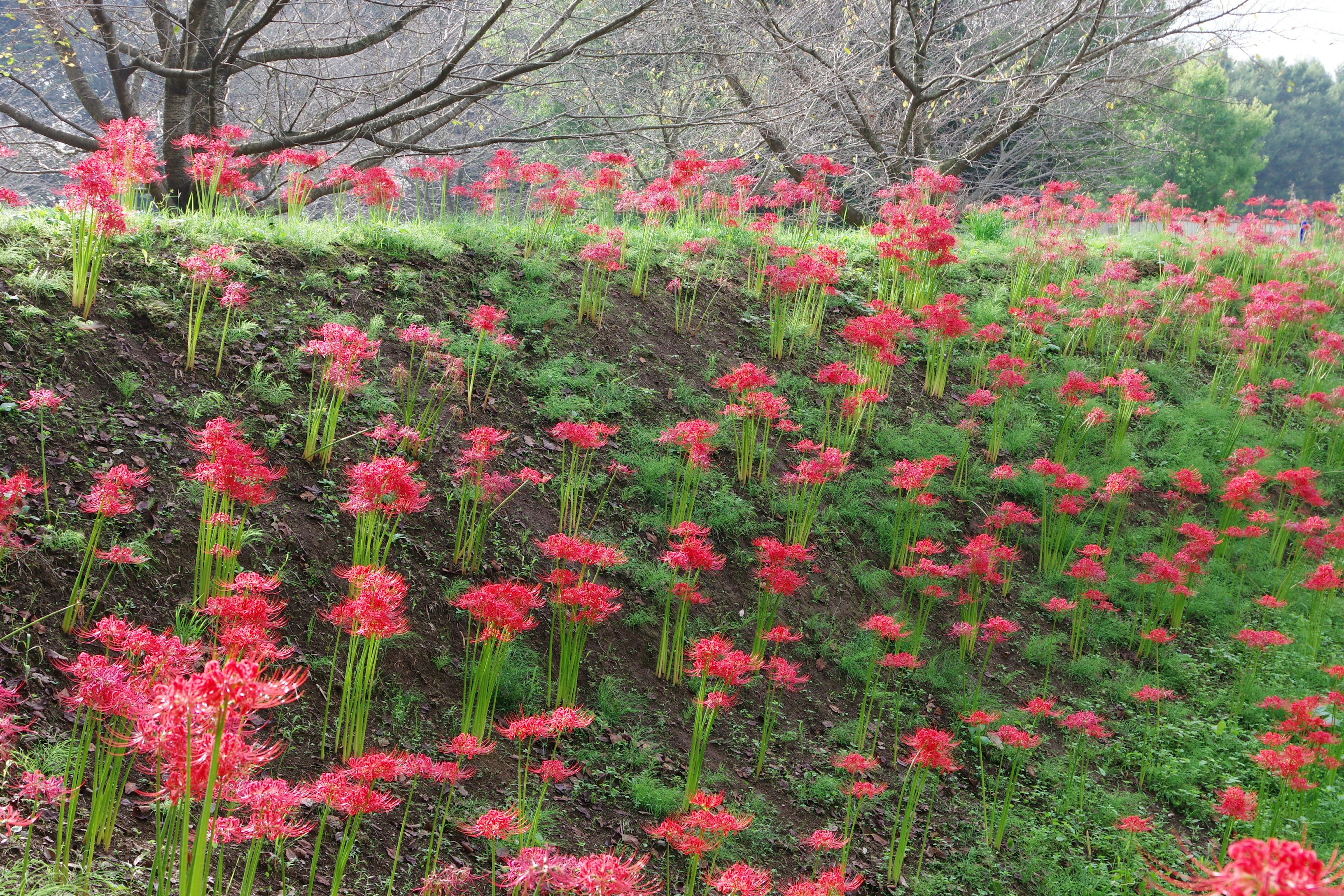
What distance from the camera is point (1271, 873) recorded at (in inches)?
40.6

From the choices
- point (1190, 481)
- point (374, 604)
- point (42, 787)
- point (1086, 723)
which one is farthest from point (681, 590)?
point (1190, 481)

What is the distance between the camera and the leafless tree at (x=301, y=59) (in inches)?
220

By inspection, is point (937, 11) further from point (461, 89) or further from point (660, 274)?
point (461, 89)

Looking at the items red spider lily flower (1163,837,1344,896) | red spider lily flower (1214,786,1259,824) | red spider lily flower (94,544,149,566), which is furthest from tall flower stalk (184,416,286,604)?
red spider lily flower (1214,786,1259,824)

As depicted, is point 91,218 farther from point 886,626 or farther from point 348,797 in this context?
point 886,626

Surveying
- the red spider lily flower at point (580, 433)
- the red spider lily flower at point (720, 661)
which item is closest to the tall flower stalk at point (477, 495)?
the red spider lily flower at point (580, 433)

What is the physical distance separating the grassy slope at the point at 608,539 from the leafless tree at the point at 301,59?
1.03 metres

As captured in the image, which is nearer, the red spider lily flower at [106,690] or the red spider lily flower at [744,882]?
the red spider lily flower at [106,690]

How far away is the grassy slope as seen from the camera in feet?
12.3

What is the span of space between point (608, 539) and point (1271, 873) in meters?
4.37

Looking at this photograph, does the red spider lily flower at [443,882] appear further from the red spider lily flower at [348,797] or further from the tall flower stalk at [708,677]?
the tall flower stalk at [708,677]

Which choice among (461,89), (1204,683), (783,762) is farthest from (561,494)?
(1204,683)

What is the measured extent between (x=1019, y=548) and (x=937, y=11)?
5985 millimetres

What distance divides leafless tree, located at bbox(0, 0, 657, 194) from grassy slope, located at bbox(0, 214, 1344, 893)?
1034mm
